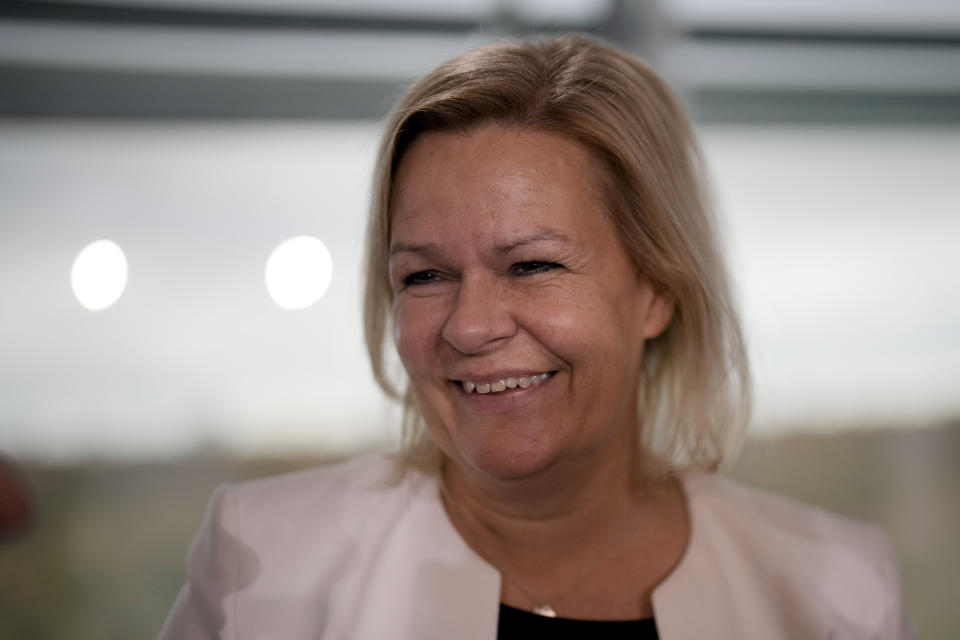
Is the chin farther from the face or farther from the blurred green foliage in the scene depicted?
the blurred green foliage

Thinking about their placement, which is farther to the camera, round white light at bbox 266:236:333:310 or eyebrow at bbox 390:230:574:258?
round white light at bbox 266:236:333:310

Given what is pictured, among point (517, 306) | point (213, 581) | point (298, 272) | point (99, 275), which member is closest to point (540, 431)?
point (517, 306)

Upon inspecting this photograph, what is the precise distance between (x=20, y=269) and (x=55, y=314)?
14 centimetres

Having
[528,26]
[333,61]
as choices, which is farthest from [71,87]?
[528,26]

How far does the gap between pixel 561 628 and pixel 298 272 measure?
136cm

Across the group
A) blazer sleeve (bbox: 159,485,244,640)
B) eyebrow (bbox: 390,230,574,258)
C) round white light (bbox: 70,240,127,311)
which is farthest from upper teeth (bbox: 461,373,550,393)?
round white light (bbox: 70,240,127,311)

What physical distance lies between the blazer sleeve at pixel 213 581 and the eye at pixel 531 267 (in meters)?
0.71

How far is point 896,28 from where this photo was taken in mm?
2795

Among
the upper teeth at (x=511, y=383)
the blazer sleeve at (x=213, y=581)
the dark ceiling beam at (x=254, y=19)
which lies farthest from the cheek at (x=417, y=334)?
the dark ceiling beam at (x=254, y=19)

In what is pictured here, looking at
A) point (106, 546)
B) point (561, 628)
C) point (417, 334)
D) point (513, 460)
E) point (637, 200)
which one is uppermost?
point (637, 200)

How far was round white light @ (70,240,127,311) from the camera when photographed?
2.19m

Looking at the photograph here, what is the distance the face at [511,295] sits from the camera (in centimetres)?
134

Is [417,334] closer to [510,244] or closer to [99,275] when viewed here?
[510,244]

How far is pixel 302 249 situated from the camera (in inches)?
95.3
